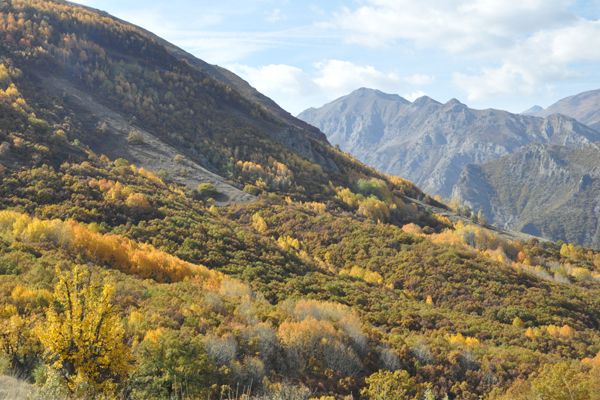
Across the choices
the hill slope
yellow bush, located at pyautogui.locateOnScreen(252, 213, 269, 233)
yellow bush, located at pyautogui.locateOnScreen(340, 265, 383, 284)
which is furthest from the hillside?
yellow bush, located at pyautogui.locateOnScreen(252, 213, 269, 233)

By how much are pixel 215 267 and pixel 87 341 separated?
19.8 metres

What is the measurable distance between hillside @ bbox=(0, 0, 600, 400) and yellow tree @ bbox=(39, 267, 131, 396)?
39mm

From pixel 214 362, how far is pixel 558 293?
32.0m

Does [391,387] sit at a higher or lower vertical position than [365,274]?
higher

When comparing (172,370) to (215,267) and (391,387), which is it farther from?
(215,267)

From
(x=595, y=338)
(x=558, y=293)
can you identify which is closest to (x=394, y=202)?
(x=558, y=293)

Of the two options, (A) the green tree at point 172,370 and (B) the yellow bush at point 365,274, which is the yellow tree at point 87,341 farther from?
(B) the yellow bush at point 365,274

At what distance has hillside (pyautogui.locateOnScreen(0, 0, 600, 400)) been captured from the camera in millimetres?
11773

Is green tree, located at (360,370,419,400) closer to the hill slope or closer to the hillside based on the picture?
the hillside

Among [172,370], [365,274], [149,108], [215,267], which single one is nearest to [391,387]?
[172,370]

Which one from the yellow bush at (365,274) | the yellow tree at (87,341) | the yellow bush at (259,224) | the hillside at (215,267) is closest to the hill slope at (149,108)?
the hillside at (215,267)

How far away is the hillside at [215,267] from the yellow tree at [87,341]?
0.04m

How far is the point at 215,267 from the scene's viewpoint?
96.6ft

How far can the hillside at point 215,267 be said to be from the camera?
11773 millimetres
